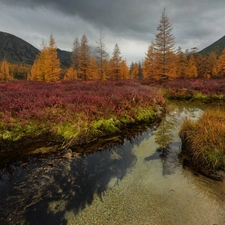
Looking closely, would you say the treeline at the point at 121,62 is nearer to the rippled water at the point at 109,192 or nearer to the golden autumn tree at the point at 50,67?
→ the golden autumn tree at the point at 50,67

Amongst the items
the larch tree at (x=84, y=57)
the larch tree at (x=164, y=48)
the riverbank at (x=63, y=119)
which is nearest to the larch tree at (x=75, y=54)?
the larch tree at (x=84, y=57)

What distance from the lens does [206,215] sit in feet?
11.6

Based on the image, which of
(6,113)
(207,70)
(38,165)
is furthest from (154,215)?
(207,70)

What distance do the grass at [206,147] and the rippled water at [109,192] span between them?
49cm

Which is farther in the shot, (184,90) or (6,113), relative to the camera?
(184,90)

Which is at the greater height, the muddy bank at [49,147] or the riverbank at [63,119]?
the riverbank at [63,119]

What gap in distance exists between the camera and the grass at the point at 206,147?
16.5ft

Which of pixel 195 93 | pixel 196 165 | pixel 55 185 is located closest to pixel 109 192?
pixel 55 185

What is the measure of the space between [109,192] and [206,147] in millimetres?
3401

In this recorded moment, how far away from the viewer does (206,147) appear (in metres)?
5.37

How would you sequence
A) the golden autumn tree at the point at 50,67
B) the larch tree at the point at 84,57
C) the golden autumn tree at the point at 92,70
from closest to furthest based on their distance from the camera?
1. the golden autumn tree at the point at 50,67
2. the larch tree at the point at 84,57
3. the golden autumn tree at the point at 92,70

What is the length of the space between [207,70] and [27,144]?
58.3m

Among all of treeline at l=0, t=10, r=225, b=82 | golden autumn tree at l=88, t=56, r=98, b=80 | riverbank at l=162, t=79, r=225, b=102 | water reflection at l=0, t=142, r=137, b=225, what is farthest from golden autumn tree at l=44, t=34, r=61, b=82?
water reflection at l=0, t=142, r=137, b=225

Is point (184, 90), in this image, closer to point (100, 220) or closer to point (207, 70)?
point (100, 220)
